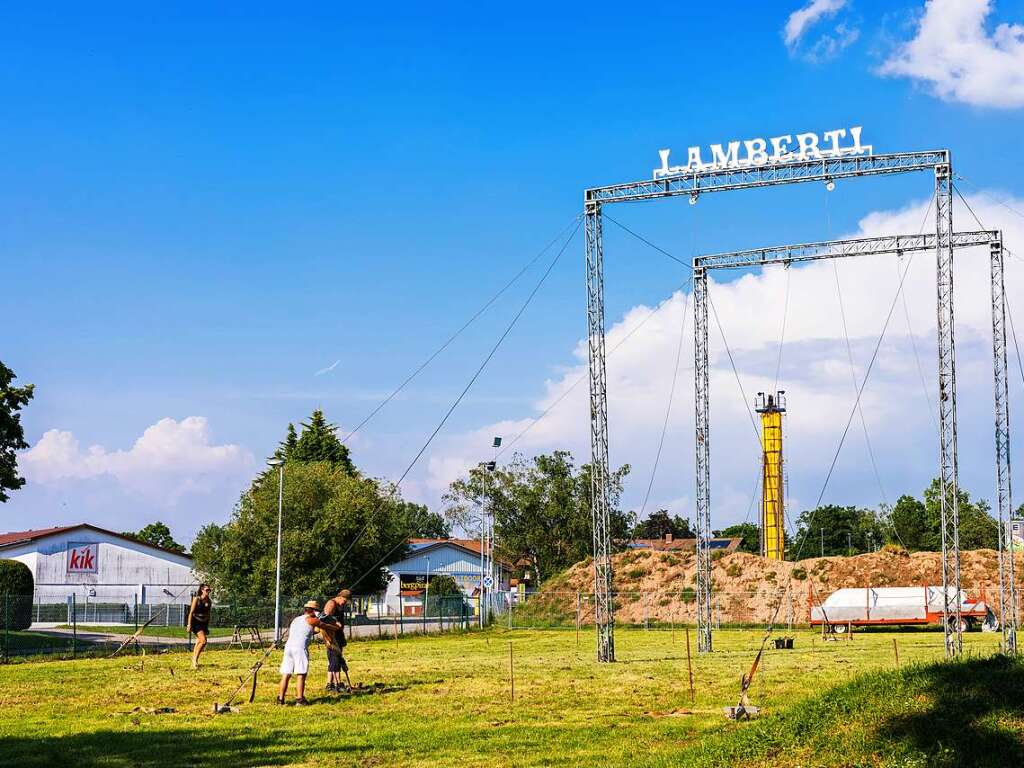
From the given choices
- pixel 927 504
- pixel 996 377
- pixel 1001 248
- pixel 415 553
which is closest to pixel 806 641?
pixel 996 377

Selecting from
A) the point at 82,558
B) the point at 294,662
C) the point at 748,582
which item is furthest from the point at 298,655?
the point at 748,582

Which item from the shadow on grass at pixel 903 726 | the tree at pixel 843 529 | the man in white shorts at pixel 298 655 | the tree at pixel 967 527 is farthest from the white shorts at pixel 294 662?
the tree at pixel 843 529

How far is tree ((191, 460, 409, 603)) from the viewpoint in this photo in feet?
204

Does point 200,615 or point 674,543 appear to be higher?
point 200,615

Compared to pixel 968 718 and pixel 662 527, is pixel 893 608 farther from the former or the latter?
pixel 662 527

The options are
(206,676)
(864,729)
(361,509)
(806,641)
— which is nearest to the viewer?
(864,729)

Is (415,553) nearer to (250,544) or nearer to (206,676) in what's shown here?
(250,544)

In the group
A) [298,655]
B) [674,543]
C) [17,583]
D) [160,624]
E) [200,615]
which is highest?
[298,655]

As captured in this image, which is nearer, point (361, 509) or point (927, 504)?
point (361, 509)

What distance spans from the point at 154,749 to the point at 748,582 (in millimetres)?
63555

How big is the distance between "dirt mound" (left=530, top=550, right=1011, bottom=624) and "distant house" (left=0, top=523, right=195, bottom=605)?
24564mm

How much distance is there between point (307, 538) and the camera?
62.1 metres

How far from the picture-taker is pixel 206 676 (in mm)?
26750

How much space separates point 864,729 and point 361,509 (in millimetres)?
52578
